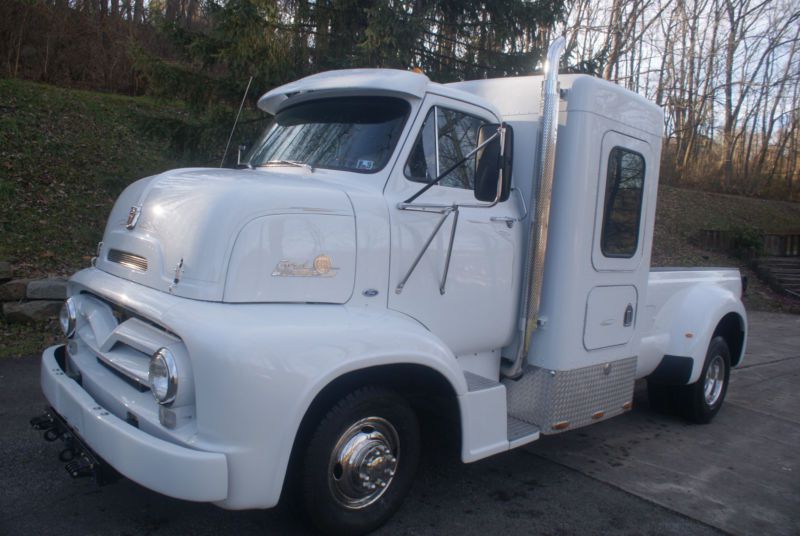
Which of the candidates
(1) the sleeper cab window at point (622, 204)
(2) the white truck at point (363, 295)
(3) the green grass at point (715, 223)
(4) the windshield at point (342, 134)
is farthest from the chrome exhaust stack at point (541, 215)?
(3) the green grass at point (715, 223)

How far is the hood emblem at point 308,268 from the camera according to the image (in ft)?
10.2

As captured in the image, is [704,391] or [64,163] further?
[64,163]

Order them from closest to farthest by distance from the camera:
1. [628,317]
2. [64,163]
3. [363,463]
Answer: [363,463] < [628,317] < [64,163]

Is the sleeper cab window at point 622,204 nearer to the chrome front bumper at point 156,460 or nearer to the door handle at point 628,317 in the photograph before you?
the door handle at point 628,317

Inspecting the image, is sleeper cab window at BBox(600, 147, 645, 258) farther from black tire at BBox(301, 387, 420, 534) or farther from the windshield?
black tire at BBox(301, 387, 420, 534)

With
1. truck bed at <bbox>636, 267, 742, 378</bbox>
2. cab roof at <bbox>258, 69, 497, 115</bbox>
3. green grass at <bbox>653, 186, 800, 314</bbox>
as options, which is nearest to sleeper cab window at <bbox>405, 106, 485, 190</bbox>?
cab roof at <bbox>258, 69, 497, 115</bbox>

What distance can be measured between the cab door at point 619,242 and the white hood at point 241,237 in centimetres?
204

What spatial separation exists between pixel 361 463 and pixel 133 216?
181 centimetres

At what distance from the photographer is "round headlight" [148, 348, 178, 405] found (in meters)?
2.77

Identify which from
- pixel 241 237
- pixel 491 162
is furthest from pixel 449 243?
pixel 241 237

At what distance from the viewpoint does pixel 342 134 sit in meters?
3.89

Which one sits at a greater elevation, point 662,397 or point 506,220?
point 506,220

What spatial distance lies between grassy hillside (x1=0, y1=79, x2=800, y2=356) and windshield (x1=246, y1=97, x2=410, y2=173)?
4.39 m

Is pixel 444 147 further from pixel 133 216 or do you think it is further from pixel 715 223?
pixel 715 223
